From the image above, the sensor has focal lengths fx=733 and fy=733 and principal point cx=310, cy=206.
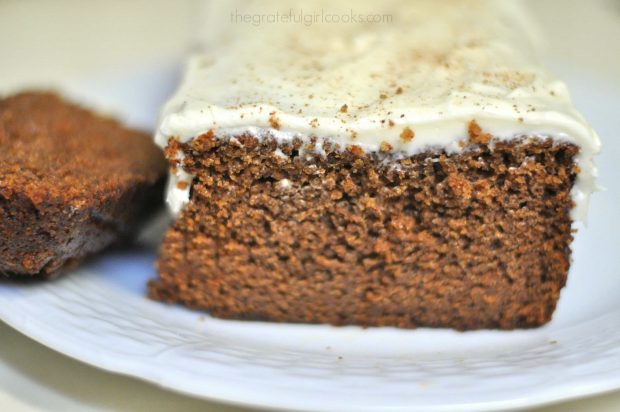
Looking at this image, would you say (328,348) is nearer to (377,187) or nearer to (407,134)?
(377,187)

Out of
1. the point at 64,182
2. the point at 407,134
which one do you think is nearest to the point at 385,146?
the point at 407,134

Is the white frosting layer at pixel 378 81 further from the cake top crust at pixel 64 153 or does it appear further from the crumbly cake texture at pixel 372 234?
the cake top crust at pixel 64 153

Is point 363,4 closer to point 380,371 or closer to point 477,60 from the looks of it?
point 477,60

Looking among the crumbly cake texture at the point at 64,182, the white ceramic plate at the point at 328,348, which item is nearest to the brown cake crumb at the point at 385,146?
the white ceramic plate at the point at 328,348

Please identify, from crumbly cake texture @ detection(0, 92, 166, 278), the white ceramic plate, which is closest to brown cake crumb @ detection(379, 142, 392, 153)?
the white ceramic plate

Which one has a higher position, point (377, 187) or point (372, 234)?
point (377, 187)

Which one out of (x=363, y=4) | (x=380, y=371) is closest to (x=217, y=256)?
(x=380, y=371)
